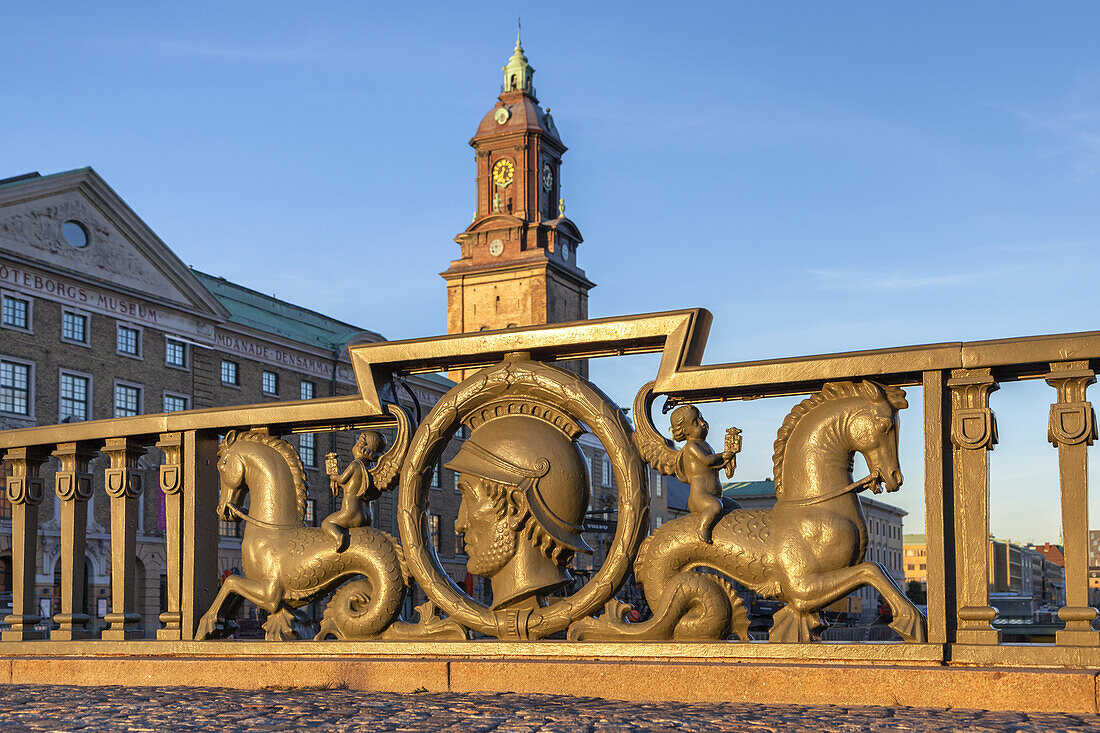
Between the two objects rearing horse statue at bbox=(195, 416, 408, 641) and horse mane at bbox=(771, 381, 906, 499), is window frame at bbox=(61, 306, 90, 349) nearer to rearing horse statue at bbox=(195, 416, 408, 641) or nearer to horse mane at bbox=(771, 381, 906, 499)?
rearing horse statue at bbox=(195, 416, 408, 641)

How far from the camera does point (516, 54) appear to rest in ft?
260

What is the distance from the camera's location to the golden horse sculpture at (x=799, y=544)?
30.8 ft

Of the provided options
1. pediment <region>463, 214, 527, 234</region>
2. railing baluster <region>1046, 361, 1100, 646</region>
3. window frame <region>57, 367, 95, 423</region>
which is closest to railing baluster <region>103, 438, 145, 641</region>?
railing baluster <region>1046, 361, 1100, 646</region>

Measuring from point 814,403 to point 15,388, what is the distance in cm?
3343

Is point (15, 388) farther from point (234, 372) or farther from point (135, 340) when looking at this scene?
point (234, 372)

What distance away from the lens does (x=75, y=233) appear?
133 feet

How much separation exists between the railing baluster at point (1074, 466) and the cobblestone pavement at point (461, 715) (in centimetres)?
113

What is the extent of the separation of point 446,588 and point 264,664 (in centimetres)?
164

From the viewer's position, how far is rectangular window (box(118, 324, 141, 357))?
42250 mm

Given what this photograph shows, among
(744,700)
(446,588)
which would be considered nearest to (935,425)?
(744,700)

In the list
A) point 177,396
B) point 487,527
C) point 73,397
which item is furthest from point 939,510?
point 177,396

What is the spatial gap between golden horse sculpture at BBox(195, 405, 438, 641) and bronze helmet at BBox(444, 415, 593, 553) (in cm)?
96

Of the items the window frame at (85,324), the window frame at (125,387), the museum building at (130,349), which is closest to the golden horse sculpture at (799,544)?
the museum building at (130,349)

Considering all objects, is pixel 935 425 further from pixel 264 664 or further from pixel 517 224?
pixel 517 224
